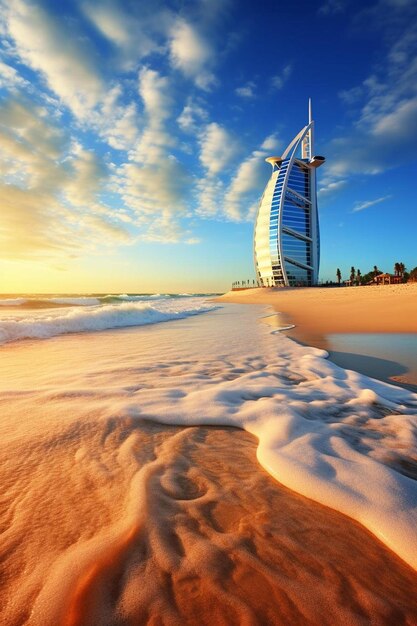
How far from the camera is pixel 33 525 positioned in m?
1.27

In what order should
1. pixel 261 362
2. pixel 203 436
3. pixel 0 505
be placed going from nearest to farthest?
pixel 0 505 → pixel 203 436 → pixel 261 362

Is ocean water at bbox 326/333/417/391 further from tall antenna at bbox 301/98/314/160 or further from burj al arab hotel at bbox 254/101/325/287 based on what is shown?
tall antenna at bbox 301/98/314/160

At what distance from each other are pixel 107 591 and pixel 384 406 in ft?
8.79

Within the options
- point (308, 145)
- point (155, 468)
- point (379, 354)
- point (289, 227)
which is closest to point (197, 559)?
point (155, 468)

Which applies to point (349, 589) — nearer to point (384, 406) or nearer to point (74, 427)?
point (74, 427)

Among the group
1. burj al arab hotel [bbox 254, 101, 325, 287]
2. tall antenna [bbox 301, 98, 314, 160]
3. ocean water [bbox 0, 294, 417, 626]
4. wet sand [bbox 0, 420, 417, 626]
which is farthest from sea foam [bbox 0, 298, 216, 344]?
tall antenna [bbox 301, 98, 314, 160]

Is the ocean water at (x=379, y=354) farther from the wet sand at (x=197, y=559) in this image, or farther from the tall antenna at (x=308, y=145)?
the tall antenna at (x=308, y=145)

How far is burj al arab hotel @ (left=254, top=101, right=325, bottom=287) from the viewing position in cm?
6650

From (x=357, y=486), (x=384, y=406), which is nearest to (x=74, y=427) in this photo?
(x=357, y=486)

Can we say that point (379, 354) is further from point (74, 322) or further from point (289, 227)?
point (289, 227)

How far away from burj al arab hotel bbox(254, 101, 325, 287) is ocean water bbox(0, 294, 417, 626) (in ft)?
216

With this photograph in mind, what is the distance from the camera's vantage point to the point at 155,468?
5.68ft

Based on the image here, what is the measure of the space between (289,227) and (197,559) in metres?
70.7

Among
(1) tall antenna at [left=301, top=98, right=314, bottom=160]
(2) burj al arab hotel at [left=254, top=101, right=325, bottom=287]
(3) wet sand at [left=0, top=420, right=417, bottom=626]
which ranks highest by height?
(1) tall antenna at [left=301, top=98, right=314, bottom=160]
